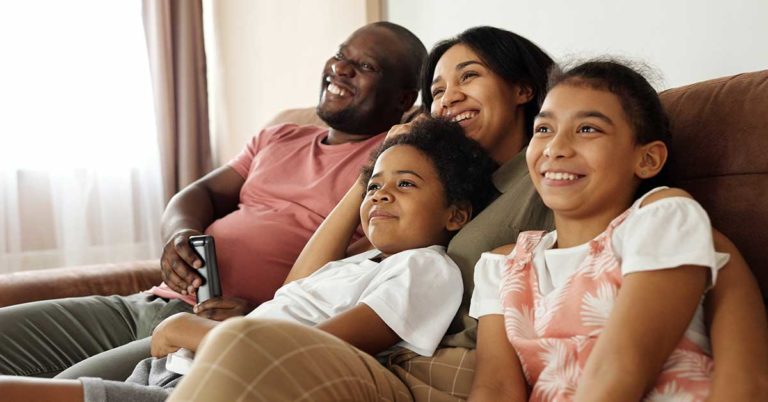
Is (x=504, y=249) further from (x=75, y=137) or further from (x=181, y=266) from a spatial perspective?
(x=75, y=137)

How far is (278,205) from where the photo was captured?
212 cm

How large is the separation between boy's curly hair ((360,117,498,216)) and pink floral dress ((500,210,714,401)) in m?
0.35

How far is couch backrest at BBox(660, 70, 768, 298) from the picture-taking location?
119 cm

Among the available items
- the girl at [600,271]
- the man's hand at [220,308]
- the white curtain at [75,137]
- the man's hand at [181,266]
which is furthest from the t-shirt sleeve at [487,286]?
the white curtain at [75,137]

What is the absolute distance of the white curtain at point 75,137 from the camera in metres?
3.38

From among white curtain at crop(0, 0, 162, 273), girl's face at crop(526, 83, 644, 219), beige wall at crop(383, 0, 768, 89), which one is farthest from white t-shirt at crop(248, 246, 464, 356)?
white curtain at crop(0, 0, 162, 273)

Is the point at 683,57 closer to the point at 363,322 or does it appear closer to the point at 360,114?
the point at 360,114

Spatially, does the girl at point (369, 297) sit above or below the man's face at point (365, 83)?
below

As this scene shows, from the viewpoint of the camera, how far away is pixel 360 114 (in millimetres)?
2172

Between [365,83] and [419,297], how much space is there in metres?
0.96

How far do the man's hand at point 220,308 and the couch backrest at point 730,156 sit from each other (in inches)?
35.4

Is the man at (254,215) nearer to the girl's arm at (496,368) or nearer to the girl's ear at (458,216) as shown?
the girl's ear at (458,216)

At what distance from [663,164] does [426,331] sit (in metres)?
0.42

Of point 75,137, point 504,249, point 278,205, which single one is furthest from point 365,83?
point 75,137
